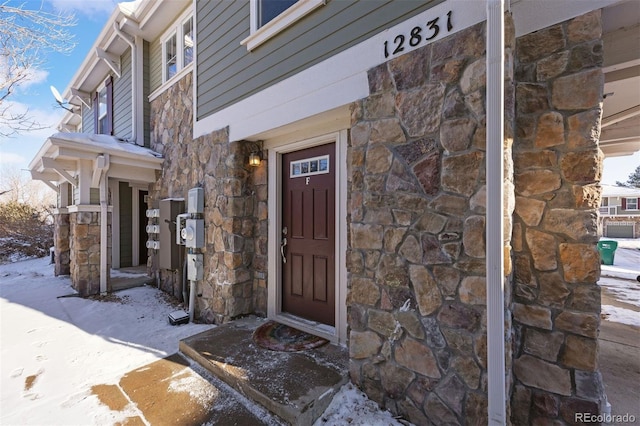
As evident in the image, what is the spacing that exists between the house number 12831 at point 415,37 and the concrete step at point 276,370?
2528 millimetres

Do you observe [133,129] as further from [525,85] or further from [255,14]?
[525,85]

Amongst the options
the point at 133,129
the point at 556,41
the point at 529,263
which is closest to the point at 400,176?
the point at 529,263

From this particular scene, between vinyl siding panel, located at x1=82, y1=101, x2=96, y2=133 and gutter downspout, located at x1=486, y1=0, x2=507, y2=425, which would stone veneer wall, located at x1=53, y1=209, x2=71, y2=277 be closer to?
vinyl siding panel, located at x1=82, y1=101, x2=96, y2=133

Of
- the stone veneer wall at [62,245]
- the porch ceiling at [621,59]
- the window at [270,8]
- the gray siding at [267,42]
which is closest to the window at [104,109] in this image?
the stone veneer wall at [62,245]

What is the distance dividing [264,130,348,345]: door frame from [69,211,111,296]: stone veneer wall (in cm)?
359

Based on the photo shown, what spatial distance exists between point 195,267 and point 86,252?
106 inches

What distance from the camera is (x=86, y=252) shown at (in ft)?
16.1

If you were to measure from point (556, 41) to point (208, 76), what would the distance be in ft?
12.4

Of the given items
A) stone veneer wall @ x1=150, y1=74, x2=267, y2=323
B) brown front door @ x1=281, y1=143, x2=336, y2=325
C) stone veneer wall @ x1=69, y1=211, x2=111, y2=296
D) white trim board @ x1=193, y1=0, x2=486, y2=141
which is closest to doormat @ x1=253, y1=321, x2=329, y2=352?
brown front door @ x1=281, y1=143, x2=336, y2=325

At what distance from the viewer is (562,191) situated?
1.75 metres

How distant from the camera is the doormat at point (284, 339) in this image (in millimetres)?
2729

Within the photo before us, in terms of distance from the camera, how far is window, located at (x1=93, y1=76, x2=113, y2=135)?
22.0 ft

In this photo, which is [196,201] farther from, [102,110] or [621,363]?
[102,110]

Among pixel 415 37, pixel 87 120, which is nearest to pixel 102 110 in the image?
pixel 87 120
